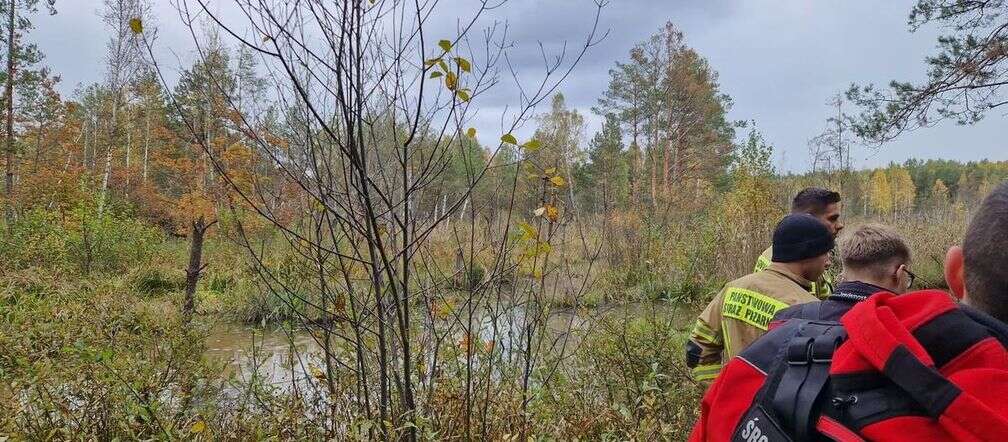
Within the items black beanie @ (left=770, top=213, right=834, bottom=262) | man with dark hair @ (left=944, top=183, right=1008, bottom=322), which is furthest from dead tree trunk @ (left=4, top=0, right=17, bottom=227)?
man with dark hair @ (left=944, top=183, right=1008, bottom=322)

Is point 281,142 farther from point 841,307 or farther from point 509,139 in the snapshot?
point 841,307

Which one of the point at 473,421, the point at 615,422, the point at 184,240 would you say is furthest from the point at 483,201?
the point at 184,240

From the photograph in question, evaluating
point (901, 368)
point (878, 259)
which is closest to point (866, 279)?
point (878, 259)

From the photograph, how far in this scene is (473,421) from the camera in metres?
2.95

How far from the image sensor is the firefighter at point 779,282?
2.18m

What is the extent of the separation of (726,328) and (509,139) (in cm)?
122

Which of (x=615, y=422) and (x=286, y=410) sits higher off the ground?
(x=286, y=410)

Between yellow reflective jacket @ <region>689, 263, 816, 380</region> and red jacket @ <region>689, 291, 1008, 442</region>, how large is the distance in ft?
4.63

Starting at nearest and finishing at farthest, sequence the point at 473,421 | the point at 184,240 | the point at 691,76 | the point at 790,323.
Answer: the point at 790,323
the point at 473,421
the point at 184,240
the point at 691,76

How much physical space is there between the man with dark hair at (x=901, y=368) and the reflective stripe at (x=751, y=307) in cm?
128

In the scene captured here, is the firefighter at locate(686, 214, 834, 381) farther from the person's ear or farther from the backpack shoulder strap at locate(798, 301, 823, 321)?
the person's ear

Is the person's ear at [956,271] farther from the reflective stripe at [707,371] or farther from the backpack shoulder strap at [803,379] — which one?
the reflective stripe at [707,371]

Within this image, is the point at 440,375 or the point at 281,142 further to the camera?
the point at 440,375

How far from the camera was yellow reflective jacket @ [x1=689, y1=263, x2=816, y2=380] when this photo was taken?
2170 mm
